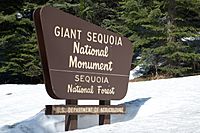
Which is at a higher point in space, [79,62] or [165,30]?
[79,62]

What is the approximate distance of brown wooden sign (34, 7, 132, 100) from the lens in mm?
6738

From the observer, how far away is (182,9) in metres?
17.8

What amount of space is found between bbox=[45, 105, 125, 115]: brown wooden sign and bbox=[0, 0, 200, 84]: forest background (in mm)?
8756

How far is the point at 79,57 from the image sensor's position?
7.29 metres

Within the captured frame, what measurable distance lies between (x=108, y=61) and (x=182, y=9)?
10.7m

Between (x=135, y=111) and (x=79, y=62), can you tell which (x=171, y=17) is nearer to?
(x=135, y=111)

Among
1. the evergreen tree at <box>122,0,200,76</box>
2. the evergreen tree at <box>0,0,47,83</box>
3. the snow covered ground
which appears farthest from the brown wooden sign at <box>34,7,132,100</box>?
the evergreen tree at <box>0,0,47,83</box>

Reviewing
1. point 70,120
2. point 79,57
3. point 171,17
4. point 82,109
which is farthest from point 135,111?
point 171,17

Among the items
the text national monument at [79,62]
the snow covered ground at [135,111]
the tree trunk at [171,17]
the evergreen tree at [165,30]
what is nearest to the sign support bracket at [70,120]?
the text national monument at [79,62]

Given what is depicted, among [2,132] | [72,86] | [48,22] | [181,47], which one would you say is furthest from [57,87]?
[181,47]

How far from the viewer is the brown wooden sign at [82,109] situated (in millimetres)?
6782

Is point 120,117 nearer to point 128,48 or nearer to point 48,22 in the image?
point 128,48

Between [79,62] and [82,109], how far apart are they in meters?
0.80

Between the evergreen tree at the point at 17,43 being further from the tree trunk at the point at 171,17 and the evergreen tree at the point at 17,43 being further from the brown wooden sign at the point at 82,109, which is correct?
the brown wooden sign at the point at 82,109
